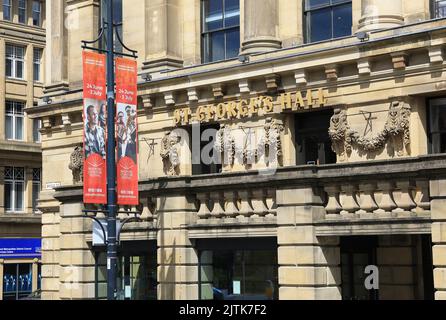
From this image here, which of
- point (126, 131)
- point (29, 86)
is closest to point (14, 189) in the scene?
point (29, 86)

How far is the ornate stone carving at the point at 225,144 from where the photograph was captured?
74.6ft

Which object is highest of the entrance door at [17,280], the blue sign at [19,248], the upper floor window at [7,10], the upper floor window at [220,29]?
the upper floor window at [7,10]

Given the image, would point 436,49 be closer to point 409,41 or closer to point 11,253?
point 409,41

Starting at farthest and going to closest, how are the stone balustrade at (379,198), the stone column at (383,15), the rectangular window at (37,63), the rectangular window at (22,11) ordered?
the rectangular window at (37,63), the rectangular window at (22,11), the stone column at (383,15), the stone balustrade at (379,198)

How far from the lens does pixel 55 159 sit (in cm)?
2920

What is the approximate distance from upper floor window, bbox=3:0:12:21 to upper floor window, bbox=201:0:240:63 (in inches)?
1289

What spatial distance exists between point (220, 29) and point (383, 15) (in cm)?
647

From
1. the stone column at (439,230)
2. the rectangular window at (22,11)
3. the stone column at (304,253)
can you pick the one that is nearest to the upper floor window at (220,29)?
the stone column at (304,253)

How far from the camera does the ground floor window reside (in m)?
21.2

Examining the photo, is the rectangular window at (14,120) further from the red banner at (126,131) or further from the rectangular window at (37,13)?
the red banner at (126,131)

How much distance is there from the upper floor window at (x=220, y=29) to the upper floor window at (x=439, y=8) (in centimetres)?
661

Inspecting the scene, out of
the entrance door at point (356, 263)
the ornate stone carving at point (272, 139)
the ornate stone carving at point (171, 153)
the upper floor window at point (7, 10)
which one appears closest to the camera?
the entrance door at point (356, 263)

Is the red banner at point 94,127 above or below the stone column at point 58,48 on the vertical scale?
below

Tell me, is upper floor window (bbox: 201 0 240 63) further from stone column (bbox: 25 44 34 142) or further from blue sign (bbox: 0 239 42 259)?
stone column (bbox: 25 44 34 142)
